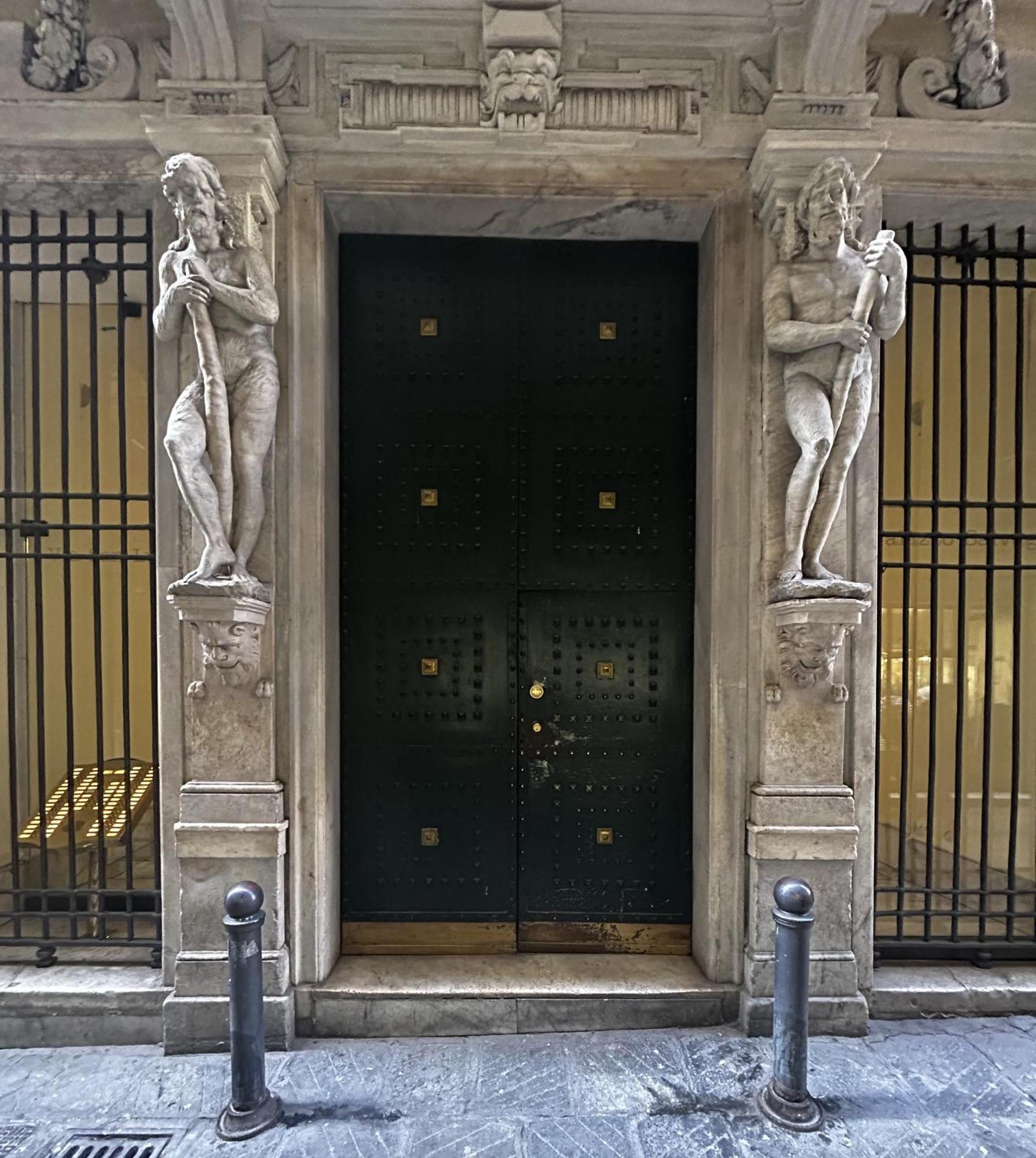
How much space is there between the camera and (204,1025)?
3.18 metres

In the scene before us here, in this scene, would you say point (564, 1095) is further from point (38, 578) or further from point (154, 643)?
point (38, 578)

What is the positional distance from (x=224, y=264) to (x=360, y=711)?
8.38 ft

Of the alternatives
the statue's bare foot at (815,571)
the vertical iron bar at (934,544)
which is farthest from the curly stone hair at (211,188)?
the vertical iron bar at (934,544)

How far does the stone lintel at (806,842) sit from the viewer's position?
329 cm

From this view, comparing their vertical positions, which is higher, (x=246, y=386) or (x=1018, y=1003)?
(x=246, y=386)

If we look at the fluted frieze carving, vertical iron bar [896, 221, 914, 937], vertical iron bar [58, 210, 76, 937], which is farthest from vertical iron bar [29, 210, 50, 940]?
vertical iron bar [896, 221, 914, 937]

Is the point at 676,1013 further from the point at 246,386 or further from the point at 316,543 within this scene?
the point at 246,386

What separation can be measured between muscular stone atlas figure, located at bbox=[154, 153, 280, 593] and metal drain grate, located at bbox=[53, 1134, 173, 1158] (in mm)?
2364

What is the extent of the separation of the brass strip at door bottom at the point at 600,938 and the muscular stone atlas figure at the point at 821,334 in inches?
89.4

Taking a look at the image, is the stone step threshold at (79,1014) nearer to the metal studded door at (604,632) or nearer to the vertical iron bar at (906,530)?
the metal studded door at (604,632)

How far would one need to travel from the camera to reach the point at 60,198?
140 inches

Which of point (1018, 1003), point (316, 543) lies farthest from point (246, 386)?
point (1018, 1003)

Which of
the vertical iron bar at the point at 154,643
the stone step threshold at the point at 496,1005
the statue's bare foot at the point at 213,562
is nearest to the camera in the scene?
the statue's bare foot at the point at 213,562

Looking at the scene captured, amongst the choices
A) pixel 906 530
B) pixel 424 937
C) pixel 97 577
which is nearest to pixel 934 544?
pixel 906 530
